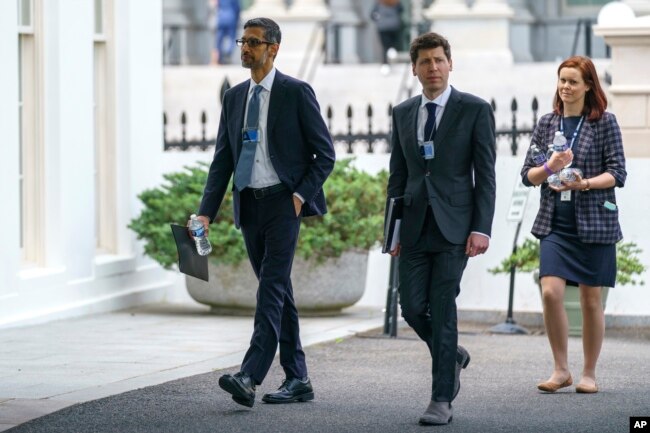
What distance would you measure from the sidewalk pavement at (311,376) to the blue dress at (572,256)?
2.13 feet

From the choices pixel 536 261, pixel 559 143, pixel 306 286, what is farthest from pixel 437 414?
pixel 306 286

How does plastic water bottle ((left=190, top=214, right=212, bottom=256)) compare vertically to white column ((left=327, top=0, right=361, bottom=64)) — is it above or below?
below

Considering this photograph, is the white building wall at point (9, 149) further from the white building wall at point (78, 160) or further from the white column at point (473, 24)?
the white column at point (473, 24)

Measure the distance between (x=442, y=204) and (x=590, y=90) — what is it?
1.62 metres

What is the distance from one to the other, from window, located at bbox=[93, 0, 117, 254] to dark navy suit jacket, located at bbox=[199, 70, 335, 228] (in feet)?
18.9

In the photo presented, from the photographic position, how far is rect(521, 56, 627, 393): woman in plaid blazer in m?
9.86

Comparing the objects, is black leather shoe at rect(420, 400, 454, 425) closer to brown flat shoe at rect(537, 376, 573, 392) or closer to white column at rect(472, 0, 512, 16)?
brown flat shoe at rect(537, 376, 573, 392)

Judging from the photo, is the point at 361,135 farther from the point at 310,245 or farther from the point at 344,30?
the point at 344,30

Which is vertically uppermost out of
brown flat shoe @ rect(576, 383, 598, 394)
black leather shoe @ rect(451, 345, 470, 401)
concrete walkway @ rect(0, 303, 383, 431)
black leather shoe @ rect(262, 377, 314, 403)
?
black leather shoe @ rect(451, 345, 470, 401)

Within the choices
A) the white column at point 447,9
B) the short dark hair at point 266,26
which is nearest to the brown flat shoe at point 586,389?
the short dark hair at point 266,26

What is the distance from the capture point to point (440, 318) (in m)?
8.80

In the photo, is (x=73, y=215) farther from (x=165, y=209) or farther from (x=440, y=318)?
(x=440, y=318)

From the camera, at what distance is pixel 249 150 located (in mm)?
9266

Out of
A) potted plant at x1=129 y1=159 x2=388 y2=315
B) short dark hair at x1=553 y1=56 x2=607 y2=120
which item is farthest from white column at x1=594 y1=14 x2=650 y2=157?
short dark hair at x1=553 y1=56 x2=607 y2=120
